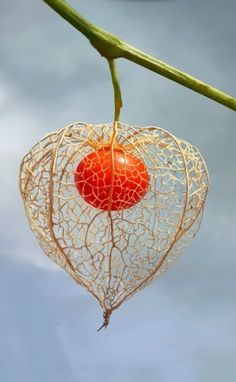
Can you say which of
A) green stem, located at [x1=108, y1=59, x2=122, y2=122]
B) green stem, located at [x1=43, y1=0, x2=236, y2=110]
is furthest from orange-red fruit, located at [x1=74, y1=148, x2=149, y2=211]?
green stem, located at [x1=43, y1=0, x2=236, y2=110]

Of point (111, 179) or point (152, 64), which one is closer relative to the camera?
point (152, 64)

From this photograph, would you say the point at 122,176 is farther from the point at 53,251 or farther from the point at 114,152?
the point at 53,251

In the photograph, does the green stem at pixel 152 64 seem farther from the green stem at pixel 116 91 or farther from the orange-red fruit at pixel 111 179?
the orange-red fruit at pixel 111 179

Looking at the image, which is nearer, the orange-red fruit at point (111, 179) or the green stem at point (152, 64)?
the green stem at point (152, 64)

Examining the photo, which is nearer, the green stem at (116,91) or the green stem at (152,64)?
the green stem at (152,64)

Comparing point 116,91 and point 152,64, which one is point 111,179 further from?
point 152,64

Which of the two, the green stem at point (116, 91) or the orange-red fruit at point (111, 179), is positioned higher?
the green stem at point (116, 91)

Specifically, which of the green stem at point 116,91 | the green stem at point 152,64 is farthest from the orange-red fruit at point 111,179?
the green stem at point 152,64

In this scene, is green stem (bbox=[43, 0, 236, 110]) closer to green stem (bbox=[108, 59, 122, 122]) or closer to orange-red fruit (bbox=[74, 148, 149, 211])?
green stem (bbox=[108, 59, 122, 122])

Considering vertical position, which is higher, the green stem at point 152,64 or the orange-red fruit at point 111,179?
the green stem at point 152,64

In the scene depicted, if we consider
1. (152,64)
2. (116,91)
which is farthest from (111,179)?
Result: (152,64)
